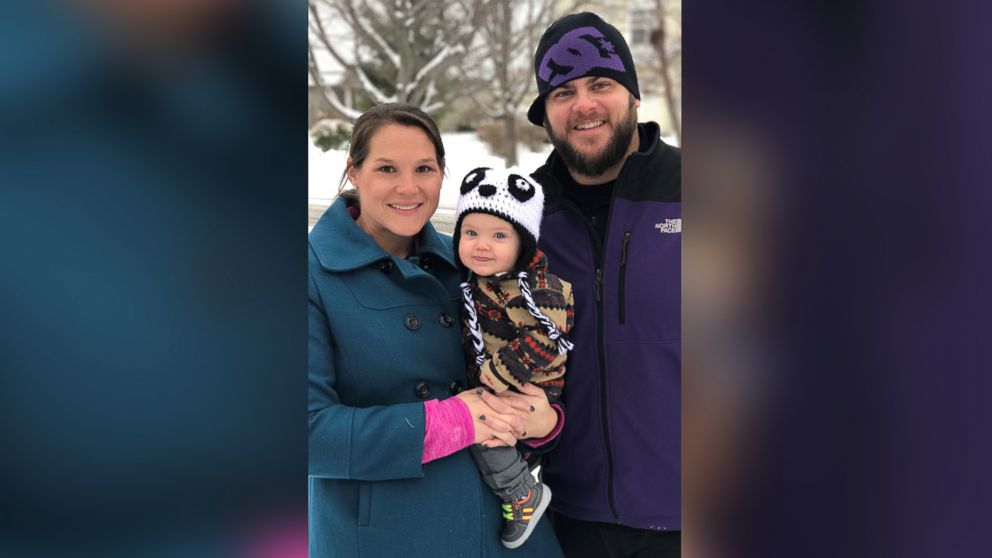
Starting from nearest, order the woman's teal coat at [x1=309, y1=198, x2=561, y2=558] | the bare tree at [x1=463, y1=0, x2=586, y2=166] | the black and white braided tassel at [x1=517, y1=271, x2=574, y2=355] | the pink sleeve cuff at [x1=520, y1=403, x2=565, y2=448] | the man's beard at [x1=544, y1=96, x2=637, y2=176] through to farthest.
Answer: the woman's teal coat at [x1=309, y1=198, x2=561, y2=558]
the black and white braided tassel at [x1=517, y1=271, x2=574, y2=355]
the pink sleeve cuff at [x1=520, y1=403, x2=565, y2=448]
the man's beard at [x1=544, y1=96, x2=637, y2=176]
the bare tree at [x1=463, y1=0, x2=586, y2=166]

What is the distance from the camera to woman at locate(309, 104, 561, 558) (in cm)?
159

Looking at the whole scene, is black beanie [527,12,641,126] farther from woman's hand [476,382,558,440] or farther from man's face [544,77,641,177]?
woman's hand [476,382,558,440]

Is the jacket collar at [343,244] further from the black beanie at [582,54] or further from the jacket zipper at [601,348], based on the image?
the black beanie at [582,54]

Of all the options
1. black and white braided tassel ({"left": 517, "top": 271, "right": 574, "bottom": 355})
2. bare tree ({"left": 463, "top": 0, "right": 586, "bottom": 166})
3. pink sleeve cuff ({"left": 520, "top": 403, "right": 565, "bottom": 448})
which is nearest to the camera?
black and white braided tassel ({"left": 517, "top": 271, "right": 574, "bottom": 355})

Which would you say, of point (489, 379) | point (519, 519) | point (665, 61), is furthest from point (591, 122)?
point (519, 519)

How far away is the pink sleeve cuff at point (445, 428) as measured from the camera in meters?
1.61

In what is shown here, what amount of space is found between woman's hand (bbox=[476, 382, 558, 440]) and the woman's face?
37cm

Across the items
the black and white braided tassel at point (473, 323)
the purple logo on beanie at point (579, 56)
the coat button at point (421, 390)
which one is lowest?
the coat button at point (421, 390)

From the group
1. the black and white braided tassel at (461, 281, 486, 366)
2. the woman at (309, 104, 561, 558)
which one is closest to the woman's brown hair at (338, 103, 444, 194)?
the woman at (309, 104, 561, 558)

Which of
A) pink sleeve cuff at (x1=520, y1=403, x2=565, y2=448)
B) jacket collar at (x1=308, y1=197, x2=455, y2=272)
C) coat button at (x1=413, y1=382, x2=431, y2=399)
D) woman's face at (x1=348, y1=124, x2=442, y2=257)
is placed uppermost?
woman's face at (x1=348, y1=124, x2=442, y2=257)

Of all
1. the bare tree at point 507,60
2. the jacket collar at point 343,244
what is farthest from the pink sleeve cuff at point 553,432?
the bare tree at point 507,60

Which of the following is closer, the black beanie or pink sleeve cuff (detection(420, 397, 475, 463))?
pink sleeve cuff (detection(420, 397, 475, 463))
